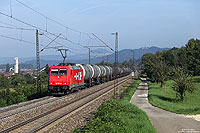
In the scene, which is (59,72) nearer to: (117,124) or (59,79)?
(59,79)

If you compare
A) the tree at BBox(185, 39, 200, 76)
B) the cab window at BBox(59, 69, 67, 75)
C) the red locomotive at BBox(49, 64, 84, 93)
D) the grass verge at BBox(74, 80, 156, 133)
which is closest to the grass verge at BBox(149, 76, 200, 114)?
the grass verge at BBox(74, 80, 156, 133)

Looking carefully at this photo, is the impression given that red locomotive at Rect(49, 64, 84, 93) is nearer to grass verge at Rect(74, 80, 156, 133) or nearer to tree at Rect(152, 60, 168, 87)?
grass verge at Rect(74, 80, 156, 133)

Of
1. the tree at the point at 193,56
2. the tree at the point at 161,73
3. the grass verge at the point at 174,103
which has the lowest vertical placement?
the grass verge at the point at 174,103

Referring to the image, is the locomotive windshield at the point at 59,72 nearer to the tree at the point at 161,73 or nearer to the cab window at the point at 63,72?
the cab window at the point at 63,72

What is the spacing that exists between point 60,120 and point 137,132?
5842mm

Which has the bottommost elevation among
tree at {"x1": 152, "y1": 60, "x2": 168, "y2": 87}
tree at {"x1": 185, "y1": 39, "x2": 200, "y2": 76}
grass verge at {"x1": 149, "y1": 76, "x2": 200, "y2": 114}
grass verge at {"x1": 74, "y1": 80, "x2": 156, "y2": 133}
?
grass verge at {"x1": 149, "y1": 76, "x2": 200, "y2": 114}

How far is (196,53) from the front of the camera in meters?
98.6

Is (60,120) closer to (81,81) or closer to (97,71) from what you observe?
(81,81)

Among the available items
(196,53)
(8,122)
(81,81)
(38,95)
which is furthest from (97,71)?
(196,53)

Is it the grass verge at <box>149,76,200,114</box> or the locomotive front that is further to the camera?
the locomotive front

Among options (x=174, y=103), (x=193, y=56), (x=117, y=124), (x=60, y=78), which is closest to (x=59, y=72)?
(x=60, y=78)

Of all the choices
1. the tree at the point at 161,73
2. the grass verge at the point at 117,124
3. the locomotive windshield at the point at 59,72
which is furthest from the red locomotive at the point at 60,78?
the tree at the point at 161,73

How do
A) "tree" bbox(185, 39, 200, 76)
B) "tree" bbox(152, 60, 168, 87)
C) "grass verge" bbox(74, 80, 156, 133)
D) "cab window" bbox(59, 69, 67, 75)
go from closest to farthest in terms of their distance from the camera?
"grass verge" bbox(74, 80, 156, 133) < "cab window" bbox(59, 69, 67, 75) < "tree" bbox(152, 60, 168, 87) < "tree" bbox(185, 39, 200, 76)

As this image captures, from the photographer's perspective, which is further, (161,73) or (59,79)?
(161,73)
